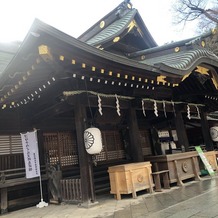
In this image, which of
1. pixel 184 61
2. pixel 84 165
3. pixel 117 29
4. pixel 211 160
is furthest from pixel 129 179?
pixel 117 29

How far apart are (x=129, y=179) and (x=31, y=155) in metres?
3.10

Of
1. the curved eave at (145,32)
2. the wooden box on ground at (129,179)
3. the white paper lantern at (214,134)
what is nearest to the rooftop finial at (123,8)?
the curved eave at (145,32)

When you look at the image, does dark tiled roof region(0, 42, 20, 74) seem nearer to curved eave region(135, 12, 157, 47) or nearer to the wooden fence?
curved eave region(135, 12, 157, 47)

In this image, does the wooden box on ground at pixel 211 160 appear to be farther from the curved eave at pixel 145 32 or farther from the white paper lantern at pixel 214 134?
the curved eave at pixel 145 32

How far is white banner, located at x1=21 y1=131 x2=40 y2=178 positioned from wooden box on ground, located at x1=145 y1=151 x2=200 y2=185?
11.7 feet

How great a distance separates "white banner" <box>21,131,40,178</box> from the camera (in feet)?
23.0

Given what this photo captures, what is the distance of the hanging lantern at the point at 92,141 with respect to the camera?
590cm

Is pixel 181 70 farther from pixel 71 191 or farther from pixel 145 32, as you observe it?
pixel 71 191

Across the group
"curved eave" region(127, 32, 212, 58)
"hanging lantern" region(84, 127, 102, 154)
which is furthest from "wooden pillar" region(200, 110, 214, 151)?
"hanging lantern" region(84, 127, 102, 154)

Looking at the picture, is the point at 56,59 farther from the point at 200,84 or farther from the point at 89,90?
the point at 200,84

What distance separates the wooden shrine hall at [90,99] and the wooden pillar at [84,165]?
0.02 meters

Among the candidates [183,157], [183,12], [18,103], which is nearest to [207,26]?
[183,12]

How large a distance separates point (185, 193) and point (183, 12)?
105 feet

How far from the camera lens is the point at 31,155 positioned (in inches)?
281
